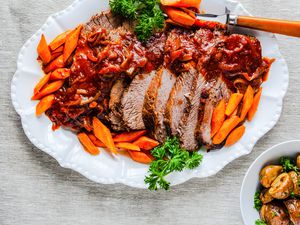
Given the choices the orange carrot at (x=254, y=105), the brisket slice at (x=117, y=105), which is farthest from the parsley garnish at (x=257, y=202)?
the brisket slice at (x=117, y=105)

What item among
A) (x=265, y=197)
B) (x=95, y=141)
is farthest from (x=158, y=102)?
(x=265, y=197)

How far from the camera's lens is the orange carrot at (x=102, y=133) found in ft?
11.2

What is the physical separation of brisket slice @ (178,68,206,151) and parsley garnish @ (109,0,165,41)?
0.44 m

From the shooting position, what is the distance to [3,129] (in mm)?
3678

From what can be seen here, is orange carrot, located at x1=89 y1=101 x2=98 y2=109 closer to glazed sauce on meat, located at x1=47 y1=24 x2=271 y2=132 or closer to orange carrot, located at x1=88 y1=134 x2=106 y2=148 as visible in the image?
glazed sauce on meat, located at x1=47 y1=24 x2=271 y2=132

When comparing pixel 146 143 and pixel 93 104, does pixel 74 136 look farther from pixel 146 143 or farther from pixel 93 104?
pixel 146 143

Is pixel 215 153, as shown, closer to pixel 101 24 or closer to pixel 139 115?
pixel 139 115

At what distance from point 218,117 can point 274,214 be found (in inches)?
32.9

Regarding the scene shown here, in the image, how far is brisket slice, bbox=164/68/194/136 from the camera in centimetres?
331

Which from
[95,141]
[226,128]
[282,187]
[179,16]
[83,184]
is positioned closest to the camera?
[282,187]

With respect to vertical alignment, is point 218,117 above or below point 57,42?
below

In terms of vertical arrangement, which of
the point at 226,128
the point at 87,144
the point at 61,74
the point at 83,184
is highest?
the point at 61,74

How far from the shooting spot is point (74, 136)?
138 inches

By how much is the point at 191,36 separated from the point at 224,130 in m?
0.78
